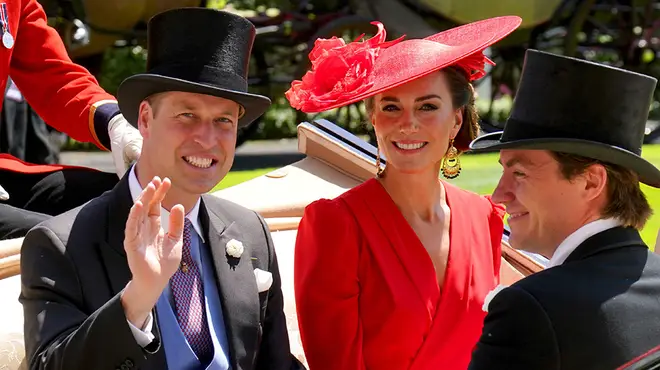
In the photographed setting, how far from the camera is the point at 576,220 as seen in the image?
2014 mm

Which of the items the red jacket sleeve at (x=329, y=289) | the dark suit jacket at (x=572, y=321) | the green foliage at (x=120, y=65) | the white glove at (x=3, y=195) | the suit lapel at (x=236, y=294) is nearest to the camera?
the dark suit jacket at (x=572, y=321)

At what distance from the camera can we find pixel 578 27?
10445 millimetres

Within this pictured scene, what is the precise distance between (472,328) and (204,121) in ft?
2.92

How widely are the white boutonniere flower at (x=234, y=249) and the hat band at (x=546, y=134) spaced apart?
626mm

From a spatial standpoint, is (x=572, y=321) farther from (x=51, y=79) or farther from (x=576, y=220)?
(x=51, y=79)

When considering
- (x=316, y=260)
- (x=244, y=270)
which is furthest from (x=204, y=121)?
(x=316, y=260)

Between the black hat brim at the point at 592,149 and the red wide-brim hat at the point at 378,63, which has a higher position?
the black hat brim at the point at 592,149

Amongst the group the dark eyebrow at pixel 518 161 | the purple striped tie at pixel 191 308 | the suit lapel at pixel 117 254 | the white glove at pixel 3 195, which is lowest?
the white glove at pixel 3 195

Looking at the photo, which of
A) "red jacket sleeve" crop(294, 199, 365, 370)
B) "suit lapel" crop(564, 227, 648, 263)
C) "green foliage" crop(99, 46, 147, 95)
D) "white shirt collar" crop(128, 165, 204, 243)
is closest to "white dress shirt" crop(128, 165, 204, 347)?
"white shirt collar" crop(128, 165, 204, 243)

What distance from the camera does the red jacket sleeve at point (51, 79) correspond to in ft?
9.26

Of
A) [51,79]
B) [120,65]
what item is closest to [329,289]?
[51,79]

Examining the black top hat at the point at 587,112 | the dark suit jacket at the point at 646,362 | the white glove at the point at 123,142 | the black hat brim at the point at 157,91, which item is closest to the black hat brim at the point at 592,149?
the black top hat at the point at 587,112

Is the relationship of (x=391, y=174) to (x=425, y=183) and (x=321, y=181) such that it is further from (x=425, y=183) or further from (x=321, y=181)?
(x=321, y=181)

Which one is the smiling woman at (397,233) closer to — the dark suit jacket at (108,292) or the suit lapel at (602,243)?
the dark suit jacket at (108,292)
